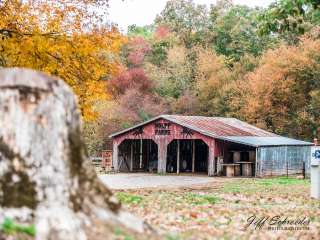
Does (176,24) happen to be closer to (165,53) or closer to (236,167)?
(165,53)

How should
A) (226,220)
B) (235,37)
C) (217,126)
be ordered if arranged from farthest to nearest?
1. (235,37)
2. (217,126)
3. (226,220)

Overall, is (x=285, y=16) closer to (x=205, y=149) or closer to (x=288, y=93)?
(x=205, y=149)

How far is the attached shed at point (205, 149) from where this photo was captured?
127 ft

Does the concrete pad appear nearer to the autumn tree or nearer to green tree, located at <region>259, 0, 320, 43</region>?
the autumn tree

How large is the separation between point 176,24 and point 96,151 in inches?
1132

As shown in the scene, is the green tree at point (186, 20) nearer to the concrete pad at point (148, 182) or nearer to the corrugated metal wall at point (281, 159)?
the corrugated metal wall at point (281, 159)

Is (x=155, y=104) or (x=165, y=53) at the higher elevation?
(x=165, y=53)

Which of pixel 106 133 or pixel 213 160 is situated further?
pixel 106 133

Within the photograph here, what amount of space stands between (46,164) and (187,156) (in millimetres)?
39773

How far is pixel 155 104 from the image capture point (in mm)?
62500

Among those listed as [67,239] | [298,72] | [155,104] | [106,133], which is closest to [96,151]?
[106,133]

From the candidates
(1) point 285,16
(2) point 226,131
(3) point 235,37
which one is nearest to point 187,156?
(2) point 226,131

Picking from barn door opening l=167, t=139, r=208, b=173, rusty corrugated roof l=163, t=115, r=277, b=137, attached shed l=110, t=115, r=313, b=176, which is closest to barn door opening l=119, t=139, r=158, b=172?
attached shed l=110, t=115, r=313, b=176

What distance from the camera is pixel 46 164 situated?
608 centimetres
